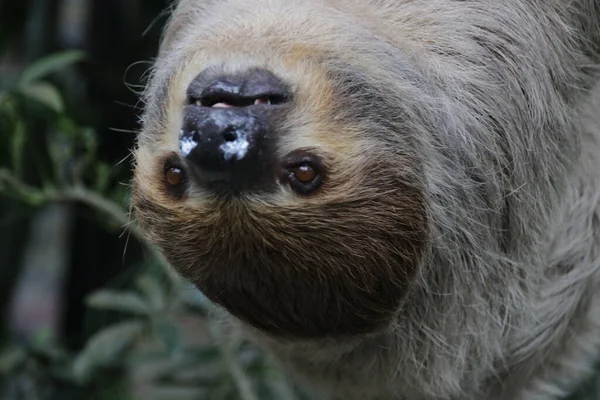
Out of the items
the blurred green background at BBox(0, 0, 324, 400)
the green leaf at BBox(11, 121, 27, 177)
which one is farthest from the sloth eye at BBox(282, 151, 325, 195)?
the green leaf at BBox(11, 121, 27, 177)

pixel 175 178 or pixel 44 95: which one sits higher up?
pixel 175 178

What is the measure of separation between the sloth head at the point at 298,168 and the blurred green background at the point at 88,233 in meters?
0.56

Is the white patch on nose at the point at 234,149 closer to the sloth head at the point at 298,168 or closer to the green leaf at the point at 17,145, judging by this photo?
the sloth head at the point at 298,168

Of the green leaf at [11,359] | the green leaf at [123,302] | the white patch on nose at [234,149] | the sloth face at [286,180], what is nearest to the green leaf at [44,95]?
the green leaf at [123,302]

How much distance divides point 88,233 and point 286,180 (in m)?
3.00

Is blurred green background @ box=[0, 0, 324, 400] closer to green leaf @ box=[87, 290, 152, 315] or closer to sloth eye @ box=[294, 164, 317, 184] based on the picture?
green leaf @ box=[87, 290, 152, 315]

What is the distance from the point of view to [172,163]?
1.67m

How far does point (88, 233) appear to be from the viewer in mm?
4418

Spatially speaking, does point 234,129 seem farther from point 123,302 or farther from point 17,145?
point 123,302

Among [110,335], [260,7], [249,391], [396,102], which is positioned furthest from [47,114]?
[396,102]

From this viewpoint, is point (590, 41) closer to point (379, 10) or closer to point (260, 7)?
point (379, 10)

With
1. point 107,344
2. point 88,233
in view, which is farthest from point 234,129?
point 88,233

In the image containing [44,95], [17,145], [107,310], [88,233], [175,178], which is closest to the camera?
[175,178]

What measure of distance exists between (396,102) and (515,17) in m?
0.43
